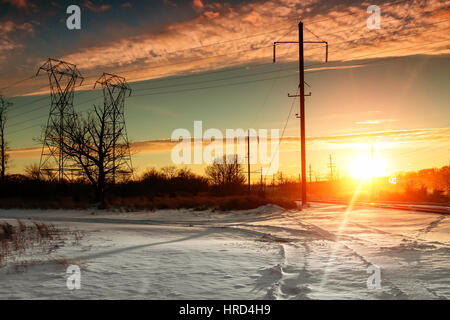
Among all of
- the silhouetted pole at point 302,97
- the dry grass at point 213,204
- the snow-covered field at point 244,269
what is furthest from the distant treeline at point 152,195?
the snow-covered field at point 244,269

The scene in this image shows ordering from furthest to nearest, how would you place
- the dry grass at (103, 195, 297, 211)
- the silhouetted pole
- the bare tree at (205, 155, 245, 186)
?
the bare tree at (205, 155, 245, 186) < the dry grass at (103, 195, 297, 211) < the silhouetted pole

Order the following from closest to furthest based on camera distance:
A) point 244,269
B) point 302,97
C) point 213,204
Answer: point 244,269 → point 302,97 → point 213,204

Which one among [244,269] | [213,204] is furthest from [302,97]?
[244,269]

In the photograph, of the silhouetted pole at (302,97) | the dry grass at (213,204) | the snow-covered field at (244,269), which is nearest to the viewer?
the snow-covered field at (244,269)

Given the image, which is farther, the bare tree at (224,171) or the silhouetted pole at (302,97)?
the bare tree at (224,171)

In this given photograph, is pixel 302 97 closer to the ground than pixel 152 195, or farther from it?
farther from it

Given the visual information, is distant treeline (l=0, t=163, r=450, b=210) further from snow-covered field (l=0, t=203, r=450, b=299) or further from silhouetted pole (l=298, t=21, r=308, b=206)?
snow-covered field (l=0, t=203, r=450, b=299)

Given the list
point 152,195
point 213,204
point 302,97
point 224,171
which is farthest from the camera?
point 224,171

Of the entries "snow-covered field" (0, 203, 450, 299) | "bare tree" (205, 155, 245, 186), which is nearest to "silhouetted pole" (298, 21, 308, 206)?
"snow-covered field" (0, 203, 450, 299)

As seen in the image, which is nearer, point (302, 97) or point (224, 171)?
point (302, 97)

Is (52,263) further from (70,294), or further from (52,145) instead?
(52,145)

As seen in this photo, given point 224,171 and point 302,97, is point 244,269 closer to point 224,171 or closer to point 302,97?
point 302,97

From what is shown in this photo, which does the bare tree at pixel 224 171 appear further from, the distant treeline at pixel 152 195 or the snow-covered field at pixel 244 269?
the snow-covered field at pixel 244 269
